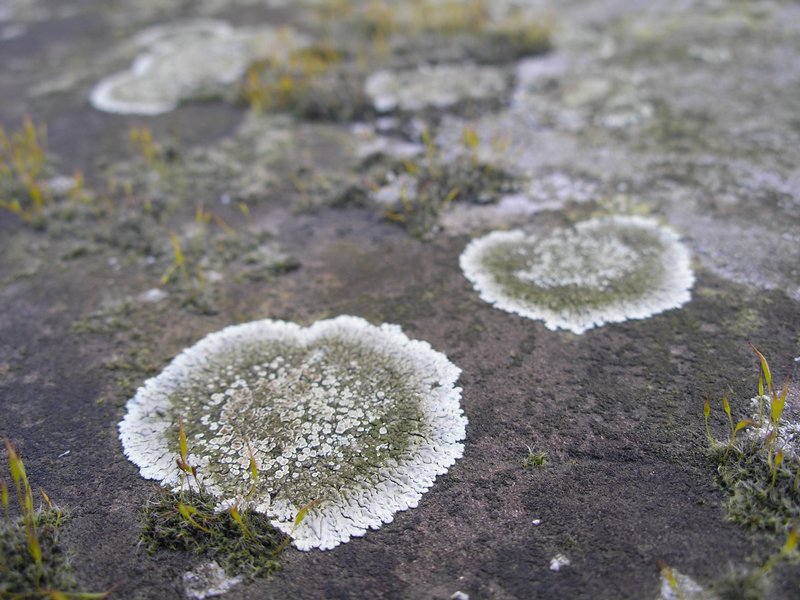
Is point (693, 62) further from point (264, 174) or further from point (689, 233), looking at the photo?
point (264, 174)

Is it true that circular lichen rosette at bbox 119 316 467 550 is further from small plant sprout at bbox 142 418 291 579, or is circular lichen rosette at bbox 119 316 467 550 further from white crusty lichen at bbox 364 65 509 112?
white crusty lichen at bbox 364 65 509 112

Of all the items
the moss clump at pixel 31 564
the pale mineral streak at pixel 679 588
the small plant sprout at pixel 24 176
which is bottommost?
the pale mineral streak at pixel 679 588

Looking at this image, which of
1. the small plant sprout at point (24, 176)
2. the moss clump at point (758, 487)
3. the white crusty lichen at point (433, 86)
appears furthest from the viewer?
the white crusty lichen at point (433, 86)

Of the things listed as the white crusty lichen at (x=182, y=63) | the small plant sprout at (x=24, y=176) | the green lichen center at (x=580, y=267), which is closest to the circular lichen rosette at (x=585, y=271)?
the green lichen center at (x=580, y=267)

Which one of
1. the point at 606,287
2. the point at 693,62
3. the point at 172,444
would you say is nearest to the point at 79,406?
the point at 172,444

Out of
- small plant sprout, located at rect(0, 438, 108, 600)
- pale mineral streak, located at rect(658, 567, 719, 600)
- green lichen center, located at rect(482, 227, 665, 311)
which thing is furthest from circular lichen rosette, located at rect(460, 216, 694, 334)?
small plant sprout, located at rect(0, 438, 108, 600)

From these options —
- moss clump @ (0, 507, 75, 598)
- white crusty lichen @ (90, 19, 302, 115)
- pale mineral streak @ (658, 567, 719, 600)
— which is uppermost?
white crusty lichen @ (90, 19, 302, 115)

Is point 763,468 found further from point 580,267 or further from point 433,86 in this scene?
point 433,86

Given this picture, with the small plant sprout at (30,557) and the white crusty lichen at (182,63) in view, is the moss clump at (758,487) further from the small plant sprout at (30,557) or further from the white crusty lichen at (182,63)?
the white crusty lichen at (182,63)
